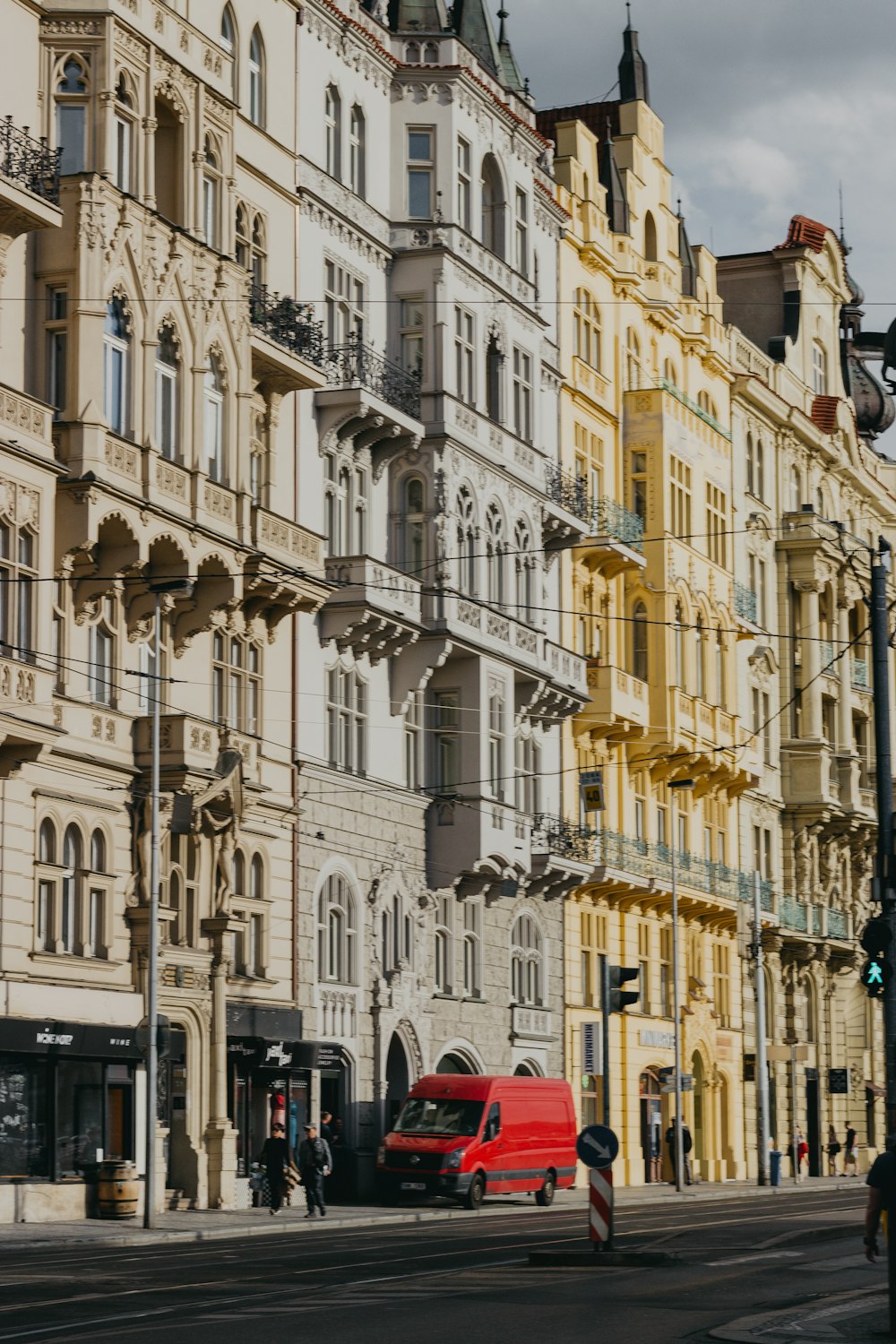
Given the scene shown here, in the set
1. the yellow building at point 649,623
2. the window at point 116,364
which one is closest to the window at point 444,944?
the yellow building at point 649,623

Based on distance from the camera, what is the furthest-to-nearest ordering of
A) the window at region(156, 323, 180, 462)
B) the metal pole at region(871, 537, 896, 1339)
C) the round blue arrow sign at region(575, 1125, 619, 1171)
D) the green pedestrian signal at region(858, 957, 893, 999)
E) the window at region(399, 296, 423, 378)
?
the window at region(399, 296, 423, 378) < the window at region(156, 323, 180, 462) < the green pedestrian signal at region(858, 957, 893, 999) < the metal pole at region(871, 537, 896, 1339) < the round blue arrow sign at region(575, 1125, 619, 1171)

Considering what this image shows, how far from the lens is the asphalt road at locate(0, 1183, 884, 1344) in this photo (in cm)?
1928

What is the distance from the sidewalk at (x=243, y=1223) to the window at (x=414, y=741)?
29.2 ft

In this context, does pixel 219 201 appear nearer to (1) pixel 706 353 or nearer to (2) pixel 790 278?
(1) pixel 706 353

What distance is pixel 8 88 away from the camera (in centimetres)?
3834

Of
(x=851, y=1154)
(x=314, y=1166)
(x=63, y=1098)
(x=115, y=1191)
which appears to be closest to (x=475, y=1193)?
(x=314, y=1166)

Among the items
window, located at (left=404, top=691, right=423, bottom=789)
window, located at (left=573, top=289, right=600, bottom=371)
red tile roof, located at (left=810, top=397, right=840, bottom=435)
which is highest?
red tile roof, located at (left=810, top=397, right=840, bottom=435)

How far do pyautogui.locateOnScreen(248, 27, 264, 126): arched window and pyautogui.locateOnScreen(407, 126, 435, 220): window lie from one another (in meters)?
6.63

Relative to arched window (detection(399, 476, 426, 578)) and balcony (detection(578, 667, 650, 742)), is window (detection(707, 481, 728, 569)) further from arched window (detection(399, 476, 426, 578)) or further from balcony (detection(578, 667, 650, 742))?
arched window (detection(399, 476, 426, 578))

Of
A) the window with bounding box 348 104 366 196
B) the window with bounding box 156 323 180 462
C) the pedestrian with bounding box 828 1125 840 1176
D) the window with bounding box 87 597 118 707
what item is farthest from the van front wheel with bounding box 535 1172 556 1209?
the pedestrian with bounding box 828 1125 840 1176

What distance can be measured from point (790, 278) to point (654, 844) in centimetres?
2668

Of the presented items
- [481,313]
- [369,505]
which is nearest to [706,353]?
[481,313]

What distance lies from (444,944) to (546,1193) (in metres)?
6.80

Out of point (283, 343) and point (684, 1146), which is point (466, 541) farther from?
point (684, 1146)
